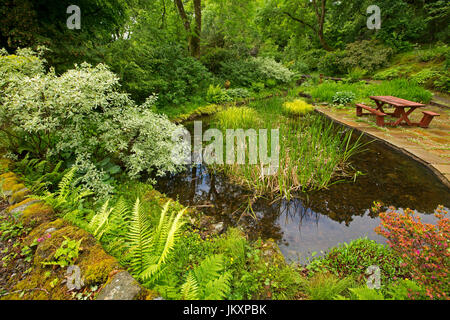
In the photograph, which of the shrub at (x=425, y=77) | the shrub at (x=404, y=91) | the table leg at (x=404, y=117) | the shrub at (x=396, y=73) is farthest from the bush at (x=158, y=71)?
the shrub at (x=425, y=77)

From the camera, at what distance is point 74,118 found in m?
2.43

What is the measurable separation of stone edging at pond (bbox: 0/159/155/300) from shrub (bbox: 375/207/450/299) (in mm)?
1854

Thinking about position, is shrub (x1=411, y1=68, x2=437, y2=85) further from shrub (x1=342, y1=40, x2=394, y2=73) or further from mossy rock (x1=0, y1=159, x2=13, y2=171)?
mossy rock (x1=0, y1=159, x2=13, y2=171)

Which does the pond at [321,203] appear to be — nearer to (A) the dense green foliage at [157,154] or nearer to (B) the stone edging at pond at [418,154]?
(B) the stone edging at pond at [418,154]

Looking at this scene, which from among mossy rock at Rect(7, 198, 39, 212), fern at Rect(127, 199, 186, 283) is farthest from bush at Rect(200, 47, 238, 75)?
fern at Rect(127, 199, 186, 283)

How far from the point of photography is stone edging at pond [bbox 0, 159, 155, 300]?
1.16 m

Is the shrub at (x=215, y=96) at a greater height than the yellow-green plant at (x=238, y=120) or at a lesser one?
greater

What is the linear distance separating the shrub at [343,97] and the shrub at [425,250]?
8.04m

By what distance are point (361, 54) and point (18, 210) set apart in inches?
637

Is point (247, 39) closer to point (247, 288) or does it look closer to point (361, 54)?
point (361, 54)

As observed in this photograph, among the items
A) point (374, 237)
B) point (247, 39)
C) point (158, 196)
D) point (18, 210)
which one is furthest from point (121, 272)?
point (247, 39)

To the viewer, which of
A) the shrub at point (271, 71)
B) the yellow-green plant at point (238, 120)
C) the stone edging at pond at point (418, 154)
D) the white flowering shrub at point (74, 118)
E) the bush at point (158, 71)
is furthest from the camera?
the shrub at point (271, 71)

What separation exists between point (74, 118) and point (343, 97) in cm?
947

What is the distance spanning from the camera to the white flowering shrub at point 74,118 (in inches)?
88.6
